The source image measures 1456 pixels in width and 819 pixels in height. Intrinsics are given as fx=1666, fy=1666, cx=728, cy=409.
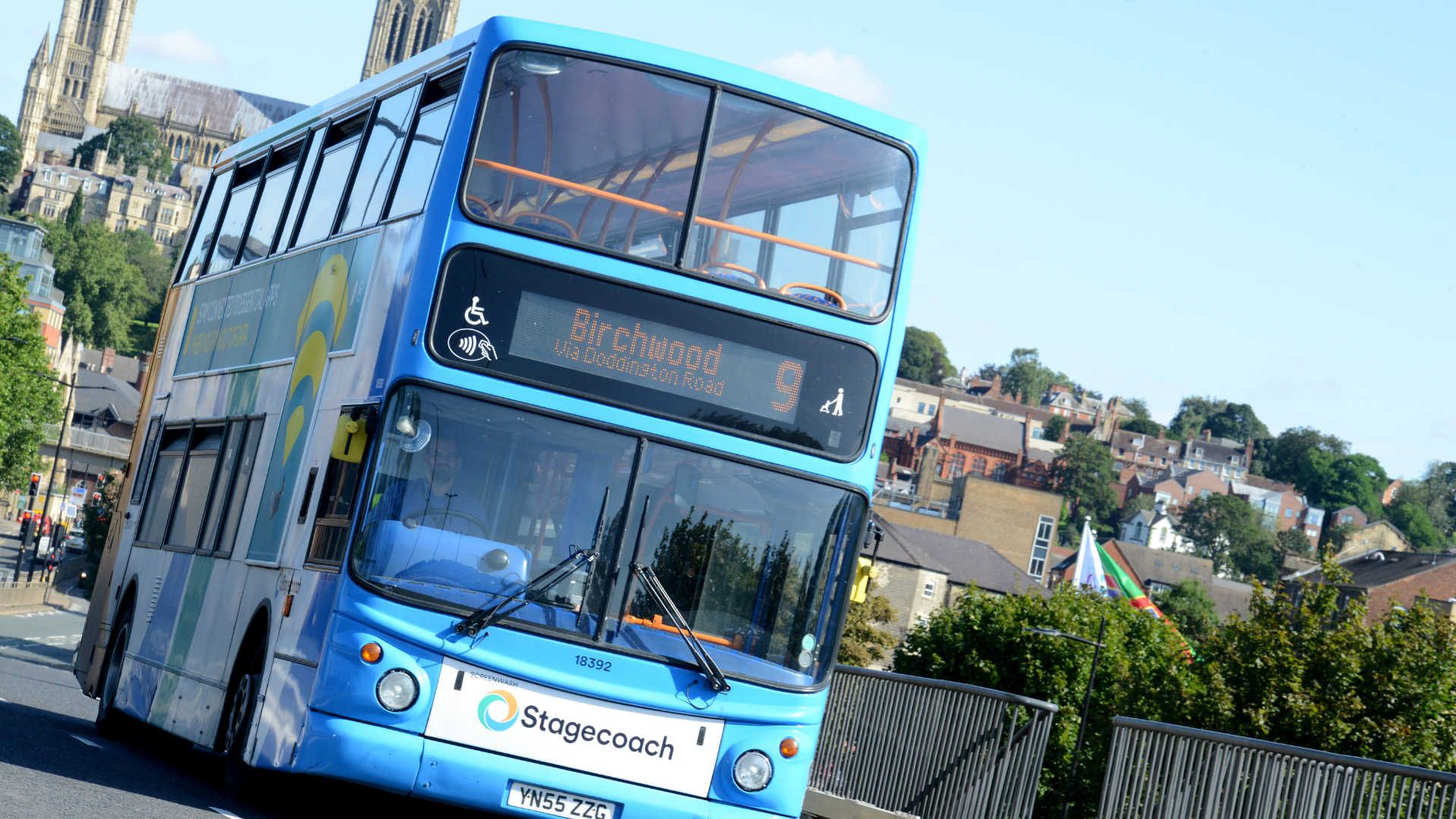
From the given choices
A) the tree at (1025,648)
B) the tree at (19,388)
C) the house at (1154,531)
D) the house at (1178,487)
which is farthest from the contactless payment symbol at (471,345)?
the house at (1178,487)

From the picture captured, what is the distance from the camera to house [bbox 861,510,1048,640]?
87.2 metres

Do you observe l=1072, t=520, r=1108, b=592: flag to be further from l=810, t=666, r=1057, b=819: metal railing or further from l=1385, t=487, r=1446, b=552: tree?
l=1385, t=487, r=1446, b=552: tree

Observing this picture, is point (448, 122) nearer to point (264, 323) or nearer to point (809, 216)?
point (809, 216)

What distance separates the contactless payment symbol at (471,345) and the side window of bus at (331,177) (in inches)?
102

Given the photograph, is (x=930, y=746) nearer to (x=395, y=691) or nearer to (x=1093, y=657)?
(x=395, y=691)

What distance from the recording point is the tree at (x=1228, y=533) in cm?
16388

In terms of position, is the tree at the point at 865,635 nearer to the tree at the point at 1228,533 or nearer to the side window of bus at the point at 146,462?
the side window of bus at the point at 146,462

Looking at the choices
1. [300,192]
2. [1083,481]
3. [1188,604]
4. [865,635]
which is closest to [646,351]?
[300,192]

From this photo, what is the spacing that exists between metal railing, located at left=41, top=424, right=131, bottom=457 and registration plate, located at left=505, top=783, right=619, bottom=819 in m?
90.1

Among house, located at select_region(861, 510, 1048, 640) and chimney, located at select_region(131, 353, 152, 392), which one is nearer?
house, located at select_region(861, 510, 1048, 640)

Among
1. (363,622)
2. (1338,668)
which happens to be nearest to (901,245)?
(363,622)

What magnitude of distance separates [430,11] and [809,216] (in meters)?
185

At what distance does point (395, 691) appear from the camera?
777 centimetres

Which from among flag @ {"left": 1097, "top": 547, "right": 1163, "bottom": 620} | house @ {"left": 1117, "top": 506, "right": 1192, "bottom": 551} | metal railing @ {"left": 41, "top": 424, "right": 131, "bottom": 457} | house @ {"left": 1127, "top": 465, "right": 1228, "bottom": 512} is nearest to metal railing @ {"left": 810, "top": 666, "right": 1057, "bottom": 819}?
flag @ {"left": 1097, "top": 547, "right": 1163, "bottom": 620}
